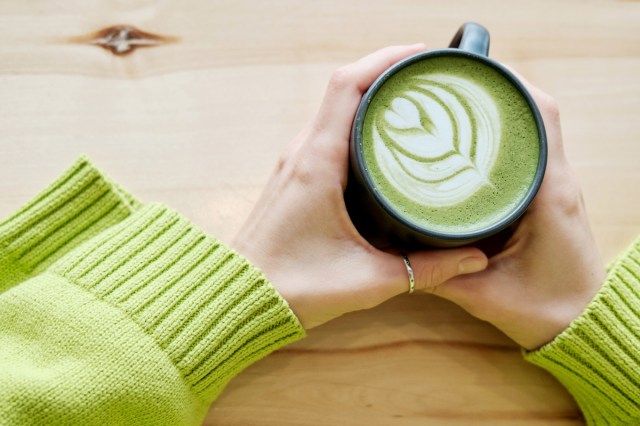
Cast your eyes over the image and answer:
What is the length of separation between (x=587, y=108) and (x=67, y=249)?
72 cm

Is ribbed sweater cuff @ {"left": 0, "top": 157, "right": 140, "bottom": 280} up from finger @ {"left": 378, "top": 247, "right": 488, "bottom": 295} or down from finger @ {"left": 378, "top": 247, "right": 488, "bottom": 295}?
up

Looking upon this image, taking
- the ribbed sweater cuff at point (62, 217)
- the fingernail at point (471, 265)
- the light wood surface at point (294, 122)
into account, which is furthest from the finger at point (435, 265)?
the ribbed sweater cuff at point (62, 217)

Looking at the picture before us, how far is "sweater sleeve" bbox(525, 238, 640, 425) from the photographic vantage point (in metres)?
0.73

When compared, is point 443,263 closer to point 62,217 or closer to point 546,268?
Answer: point 546,268

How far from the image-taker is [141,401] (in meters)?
0.67

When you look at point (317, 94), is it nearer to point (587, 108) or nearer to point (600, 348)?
point (587, 108)

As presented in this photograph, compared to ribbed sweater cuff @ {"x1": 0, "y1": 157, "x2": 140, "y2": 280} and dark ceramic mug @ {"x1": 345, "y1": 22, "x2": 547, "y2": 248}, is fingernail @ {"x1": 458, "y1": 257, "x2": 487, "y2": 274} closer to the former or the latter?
dark ceramic mug @ {"x1": 345, "y1": 22, "x2": 547, "y2": 248}

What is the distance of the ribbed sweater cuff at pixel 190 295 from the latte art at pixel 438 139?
8.4 inches

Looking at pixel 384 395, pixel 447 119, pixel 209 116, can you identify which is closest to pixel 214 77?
pixel 209 116

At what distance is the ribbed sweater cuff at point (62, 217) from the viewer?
2.49ft

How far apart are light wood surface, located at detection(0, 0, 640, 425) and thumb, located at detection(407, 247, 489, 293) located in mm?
122

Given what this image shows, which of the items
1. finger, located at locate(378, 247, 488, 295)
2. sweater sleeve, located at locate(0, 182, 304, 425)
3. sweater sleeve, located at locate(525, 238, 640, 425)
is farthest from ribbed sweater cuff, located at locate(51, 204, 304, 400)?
sweater sleeve, located at locate(525, 238, 640, 425)

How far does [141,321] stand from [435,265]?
33 cm

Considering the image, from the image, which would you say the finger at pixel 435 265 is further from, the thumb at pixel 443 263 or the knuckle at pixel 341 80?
the knuckle at pixel 341 80
